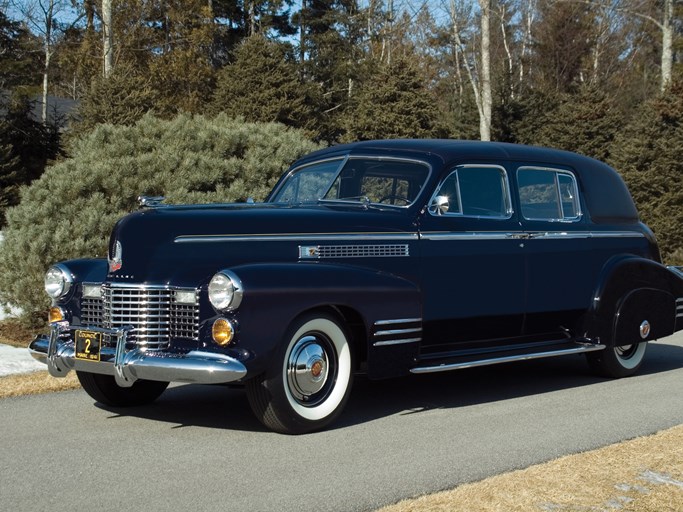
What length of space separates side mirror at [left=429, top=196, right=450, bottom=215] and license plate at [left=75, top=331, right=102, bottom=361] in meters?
2.60

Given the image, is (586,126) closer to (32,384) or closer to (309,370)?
(32,384)

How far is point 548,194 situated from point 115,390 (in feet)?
13.0

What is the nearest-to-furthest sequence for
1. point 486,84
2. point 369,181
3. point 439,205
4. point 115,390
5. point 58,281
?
1. point 58,281
2. point 115,390
3. point 439,205
4. point 369,181
5. point 486,84

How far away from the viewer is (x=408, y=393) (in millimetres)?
7672

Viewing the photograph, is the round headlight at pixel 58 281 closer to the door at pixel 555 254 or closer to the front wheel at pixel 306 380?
the front wheel at pixel 306 380

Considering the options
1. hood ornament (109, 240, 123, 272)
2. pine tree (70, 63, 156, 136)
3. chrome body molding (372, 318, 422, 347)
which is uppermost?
pine tree (70, 63, 156, 136)

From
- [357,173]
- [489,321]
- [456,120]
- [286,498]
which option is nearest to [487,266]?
[489,321]

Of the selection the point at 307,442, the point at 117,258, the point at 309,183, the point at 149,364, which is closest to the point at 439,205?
the point at 309,183

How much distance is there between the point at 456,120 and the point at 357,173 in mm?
30175

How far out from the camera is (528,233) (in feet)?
25.2

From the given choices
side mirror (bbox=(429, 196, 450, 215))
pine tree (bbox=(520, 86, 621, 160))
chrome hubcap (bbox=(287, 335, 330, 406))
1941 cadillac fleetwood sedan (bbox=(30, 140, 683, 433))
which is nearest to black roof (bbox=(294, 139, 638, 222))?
1941 cadillac fleetwood sedan (bbox=(30, 140, 683, 433))

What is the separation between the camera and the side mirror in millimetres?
7041

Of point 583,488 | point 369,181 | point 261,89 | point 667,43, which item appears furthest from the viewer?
point 667,43

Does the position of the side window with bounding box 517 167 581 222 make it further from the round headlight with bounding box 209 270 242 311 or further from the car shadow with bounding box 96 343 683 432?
the round headlight with bounding box 209 270 242 311
